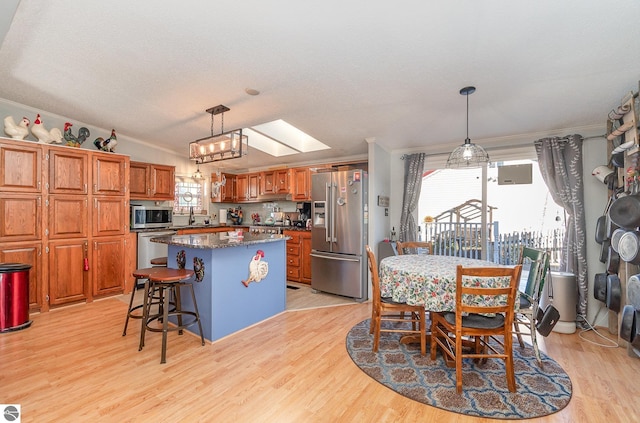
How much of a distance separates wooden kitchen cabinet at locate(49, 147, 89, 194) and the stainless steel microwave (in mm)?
912

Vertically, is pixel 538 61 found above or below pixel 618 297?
above

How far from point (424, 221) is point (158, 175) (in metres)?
4.75

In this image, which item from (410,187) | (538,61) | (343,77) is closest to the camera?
(538,61)

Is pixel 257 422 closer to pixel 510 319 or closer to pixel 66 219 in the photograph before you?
pixel 510 319

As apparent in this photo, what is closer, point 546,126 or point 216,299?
point 216,299

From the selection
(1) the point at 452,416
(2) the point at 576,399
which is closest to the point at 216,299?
(1) the point at 452,416

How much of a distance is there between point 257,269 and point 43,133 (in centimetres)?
335

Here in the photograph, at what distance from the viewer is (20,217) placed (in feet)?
11.4

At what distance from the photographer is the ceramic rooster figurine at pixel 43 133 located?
3.65 metres

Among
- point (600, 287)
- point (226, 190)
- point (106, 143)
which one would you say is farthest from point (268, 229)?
point (600, 287)

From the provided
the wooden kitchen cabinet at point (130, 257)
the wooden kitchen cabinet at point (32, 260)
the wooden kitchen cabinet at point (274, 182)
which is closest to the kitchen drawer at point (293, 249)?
the wooden kitchen cabinet at point (274, 182)

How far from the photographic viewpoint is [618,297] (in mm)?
2770

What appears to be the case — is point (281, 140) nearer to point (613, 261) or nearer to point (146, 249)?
point (146, 249)

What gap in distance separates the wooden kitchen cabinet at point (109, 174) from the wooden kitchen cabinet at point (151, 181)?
0.50m
